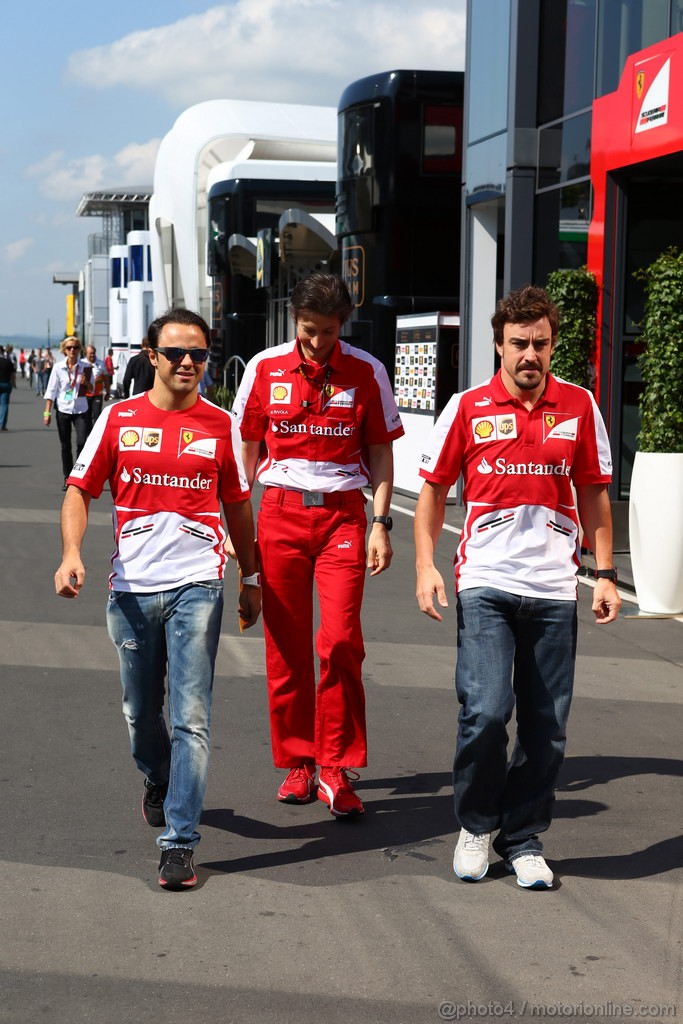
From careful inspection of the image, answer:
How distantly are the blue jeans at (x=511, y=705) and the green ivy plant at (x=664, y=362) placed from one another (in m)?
5.92

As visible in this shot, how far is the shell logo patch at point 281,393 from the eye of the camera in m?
5.12

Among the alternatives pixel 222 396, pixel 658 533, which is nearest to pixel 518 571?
pixel 658 533

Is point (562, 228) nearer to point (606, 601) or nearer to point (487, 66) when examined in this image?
point (487, 66)

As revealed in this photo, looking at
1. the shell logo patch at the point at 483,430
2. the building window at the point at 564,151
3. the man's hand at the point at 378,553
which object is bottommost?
the man's hand at the point at 378,553

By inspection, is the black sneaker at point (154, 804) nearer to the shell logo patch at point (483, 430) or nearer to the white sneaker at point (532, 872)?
the white sneaker at point (532, 872)

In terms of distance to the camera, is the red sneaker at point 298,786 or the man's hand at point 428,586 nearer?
the man's hand at point 428,586

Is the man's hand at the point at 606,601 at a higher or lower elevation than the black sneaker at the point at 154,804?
higher

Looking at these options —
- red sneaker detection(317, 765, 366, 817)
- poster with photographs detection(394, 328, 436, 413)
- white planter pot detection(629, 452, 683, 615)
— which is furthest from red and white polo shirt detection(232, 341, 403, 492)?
poster with photographs detection(394, 328, 436, 413)

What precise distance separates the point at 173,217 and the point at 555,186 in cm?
4504

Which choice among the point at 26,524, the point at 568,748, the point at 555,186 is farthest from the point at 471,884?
the point at 555,186

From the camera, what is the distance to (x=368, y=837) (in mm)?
4852

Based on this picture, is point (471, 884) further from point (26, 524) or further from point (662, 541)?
point (26, 524)

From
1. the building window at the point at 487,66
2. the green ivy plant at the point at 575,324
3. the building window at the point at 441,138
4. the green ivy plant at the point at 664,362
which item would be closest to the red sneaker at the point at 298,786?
the green ivy plant at the point at 664,362

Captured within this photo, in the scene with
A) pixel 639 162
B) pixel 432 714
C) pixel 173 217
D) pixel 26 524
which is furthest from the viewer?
pixel 173 217
